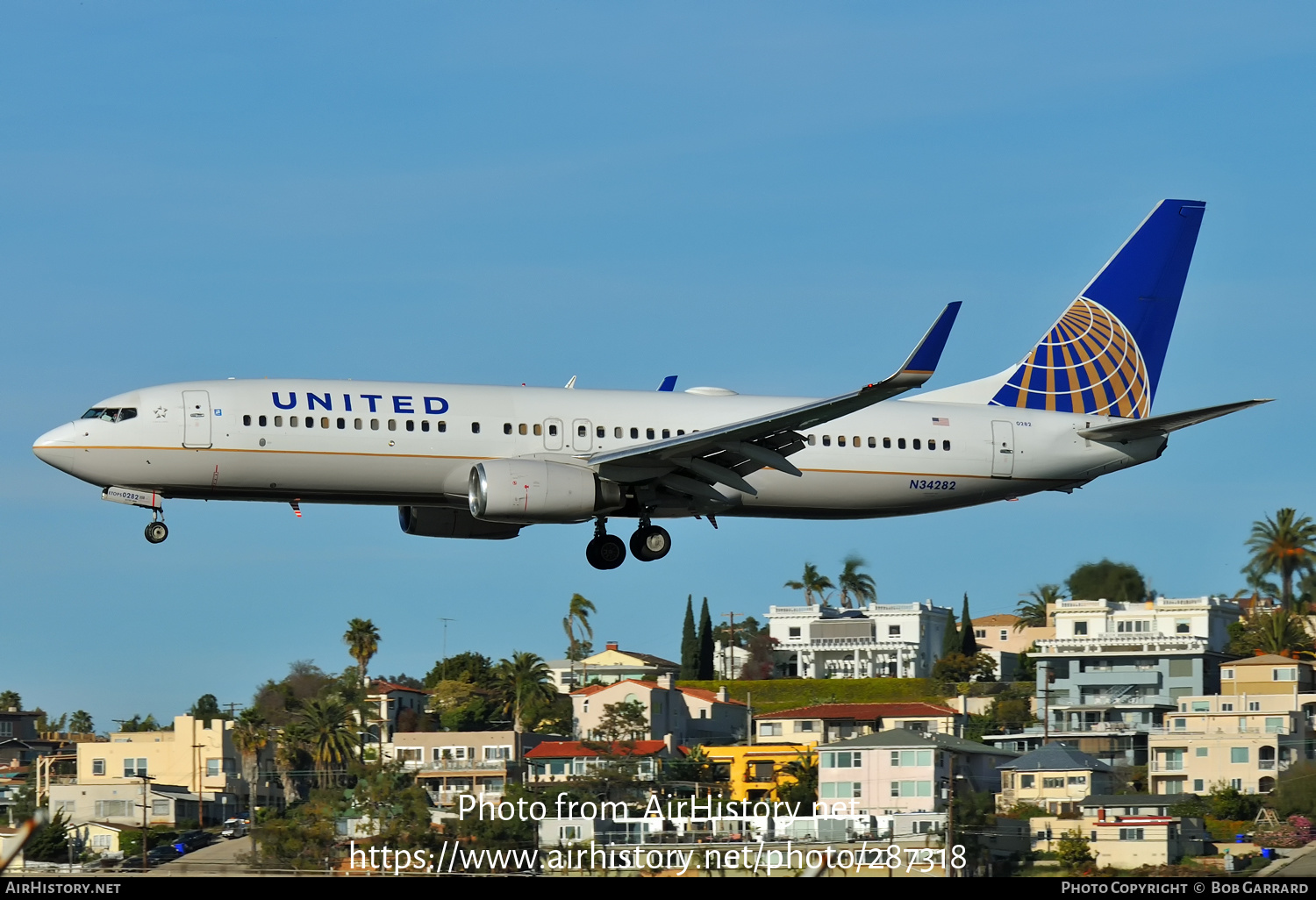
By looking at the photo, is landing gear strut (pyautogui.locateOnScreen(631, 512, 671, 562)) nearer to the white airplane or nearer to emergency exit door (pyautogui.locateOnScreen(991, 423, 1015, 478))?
the white airplane

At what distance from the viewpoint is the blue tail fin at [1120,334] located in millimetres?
46312

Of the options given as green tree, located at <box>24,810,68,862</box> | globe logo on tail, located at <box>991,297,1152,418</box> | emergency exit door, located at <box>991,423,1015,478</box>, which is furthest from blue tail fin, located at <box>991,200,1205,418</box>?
green tree, located at <box>24,810,68,862</box>

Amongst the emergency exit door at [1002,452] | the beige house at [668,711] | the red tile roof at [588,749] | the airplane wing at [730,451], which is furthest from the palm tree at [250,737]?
the emergency exit door at [1002,452]

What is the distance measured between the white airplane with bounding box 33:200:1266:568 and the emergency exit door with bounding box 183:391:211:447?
0.09 ft

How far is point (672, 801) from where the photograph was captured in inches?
2261

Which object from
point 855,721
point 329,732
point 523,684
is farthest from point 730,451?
point 523,684

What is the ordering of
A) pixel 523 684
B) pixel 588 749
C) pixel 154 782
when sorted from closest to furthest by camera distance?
pixel 154 782 < pixel 588 749 < pixel 523 684

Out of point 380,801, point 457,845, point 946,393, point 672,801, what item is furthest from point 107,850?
point 946,393

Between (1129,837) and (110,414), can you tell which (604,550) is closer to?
(110,414)

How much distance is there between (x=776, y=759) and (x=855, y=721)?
946 centimetres

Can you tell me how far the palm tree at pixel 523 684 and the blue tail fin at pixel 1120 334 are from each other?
216 ft

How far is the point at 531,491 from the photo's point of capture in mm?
37438

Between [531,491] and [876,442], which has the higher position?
[876,442]

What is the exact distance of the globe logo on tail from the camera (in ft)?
151
